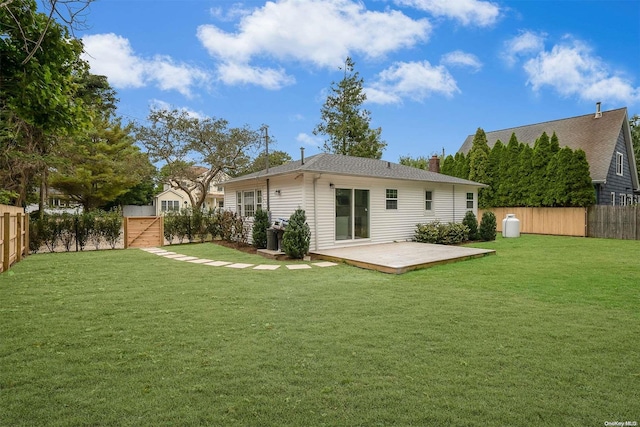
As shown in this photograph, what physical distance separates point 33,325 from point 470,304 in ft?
17.4

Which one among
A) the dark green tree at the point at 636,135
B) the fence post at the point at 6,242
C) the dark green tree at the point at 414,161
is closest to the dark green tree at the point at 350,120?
the dark green tree at the point at 414,161

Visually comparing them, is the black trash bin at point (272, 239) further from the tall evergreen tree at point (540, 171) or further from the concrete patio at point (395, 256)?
the tall evergreen tree at point (540, 171)

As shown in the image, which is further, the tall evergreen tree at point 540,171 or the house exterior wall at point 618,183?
the house exterior wall at point 618,183

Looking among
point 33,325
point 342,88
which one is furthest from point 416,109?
point 33,325

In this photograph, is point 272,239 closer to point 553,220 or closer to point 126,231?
point 126,231

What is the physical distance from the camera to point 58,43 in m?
4.29

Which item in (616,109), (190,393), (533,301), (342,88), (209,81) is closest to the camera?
(190,393)

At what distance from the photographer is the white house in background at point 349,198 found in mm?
9672

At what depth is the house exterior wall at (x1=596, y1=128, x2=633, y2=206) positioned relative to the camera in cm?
1714

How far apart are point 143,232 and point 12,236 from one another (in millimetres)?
4606

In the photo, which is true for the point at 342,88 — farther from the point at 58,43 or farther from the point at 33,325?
the point at 33,325

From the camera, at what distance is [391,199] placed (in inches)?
456

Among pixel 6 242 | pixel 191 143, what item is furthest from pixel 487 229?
pixel 191 143

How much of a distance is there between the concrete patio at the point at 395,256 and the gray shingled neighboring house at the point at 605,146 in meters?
12.8
